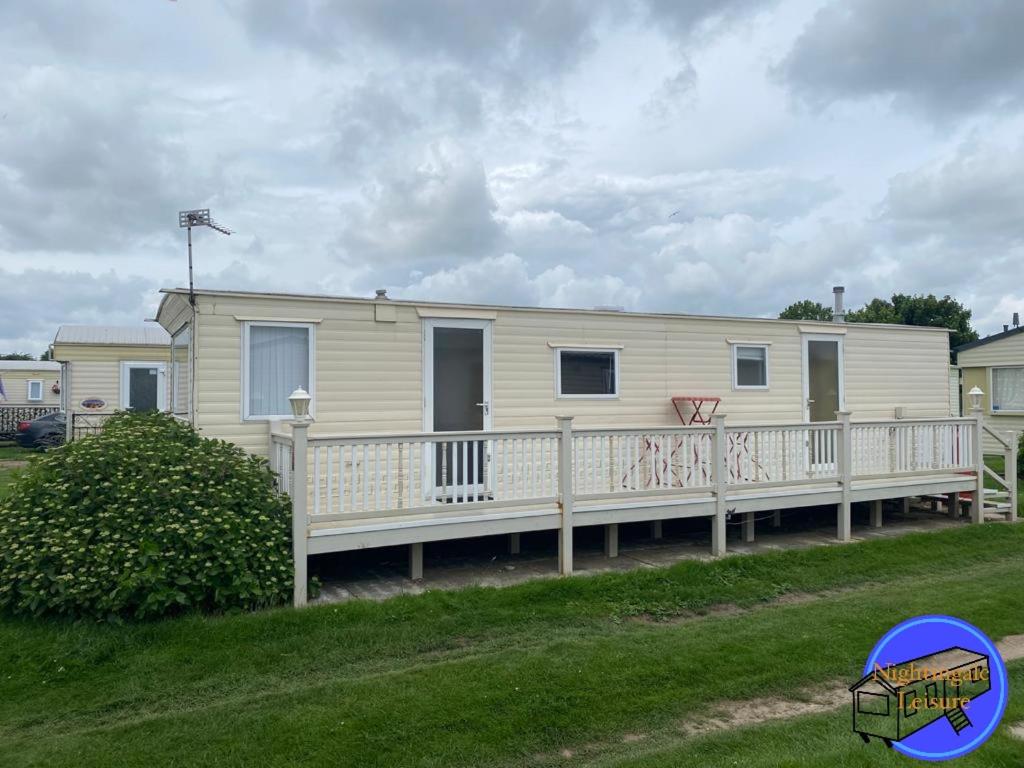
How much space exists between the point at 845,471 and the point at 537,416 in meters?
3.94

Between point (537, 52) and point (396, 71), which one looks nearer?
point (537, 52)

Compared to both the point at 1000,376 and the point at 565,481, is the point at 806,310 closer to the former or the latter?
the point at 1000,376

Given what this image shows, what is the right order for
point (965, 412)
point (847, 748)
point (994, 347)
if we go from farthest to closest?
point (965, 412) → point (994, 347) → point (847, 748)

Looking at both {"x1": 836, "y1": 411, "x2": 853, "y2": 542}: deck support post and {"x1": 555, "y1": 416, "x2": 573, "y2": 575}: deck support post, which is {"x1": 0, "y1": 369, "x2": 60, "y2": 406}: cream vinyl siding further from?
{"x1": 836, "y1": 411, "x2": 853, "y2": 542}: deck support post

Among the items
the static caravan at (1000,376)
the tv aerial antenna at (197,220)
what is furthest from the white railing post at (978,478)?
the tv aerial antenna at (197,220)

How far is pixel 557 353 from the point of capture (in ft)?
27.0

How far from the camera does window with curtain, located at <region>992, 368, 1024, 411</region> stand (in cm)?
1697

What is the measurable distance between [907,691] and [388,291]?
20.2 ft

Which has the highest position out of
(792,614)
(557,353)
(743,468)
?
(557,353)

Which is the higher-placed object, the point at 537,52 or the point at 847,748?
the point at 537,52

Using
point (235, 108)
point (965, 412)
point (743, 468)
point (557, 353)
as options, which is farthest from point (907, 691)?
point (965, 412)

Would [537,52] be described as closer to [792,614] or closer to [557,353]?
[557,353]

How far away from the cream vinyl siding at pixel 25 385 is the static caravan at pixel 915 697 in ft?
93.9

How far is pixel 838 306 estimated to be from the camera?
36.9 ft
